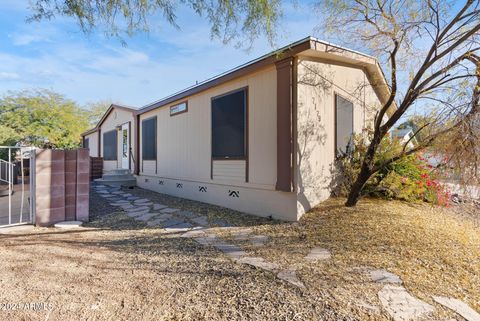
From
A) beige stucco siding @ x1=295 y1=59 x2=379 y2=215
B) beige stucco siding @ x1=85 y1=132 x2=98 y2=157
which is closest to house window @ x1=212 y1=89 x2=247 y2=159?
beige stucco siding @ x1=295 y1=59 x2=379 y2=215

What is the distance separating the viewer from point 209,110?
6918mm

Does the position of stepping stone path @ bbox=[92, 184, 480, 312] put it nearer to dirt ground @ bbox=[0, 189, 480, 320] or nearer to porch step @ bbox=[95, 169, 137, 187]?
dirt ground @ bbox=[0, 189, 480, 320]

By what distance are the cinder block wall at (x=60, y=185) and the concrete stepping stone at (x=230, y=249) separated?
284 cm

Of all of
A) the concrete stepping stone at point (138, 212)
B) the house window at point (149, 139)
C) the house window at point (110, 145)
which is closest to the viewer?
the concrete stepping stone at point (138, 212)

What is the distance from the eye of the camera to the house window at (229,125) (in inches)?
233

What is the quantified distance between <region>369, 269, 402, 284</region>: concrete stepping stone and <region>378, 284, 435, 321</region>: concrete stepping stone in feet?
0.39

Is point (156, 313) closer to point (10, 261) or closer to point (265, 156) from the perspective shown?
point (10, 261)

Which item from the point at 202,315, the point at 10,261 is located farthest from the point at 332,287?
the point at 10,261

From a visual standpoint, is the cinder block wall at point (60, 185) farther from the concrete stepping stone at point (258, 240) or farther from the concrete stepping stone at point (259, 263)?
the concrete stepping stone at point (259, 263)

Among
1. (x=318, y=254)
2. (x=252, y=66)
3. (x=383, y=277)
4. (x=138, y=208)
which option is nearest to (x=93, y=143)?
(x=138, y=208)

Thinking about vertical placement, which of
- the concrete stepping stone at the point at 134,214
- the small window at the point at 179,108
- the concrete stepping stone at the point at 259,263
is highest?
the small window at the point at 179,108

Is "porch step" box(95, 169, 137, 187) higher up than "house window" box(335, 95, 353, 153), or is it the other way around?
"house window" box(335, 95, 353, 153)

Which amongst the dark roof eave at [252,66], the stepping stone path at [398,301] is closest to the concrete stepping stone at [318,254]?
the stepping stone path at [398,301]

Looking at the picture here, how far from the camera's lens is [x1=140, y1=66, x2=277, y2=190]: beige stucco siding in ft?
17.6
